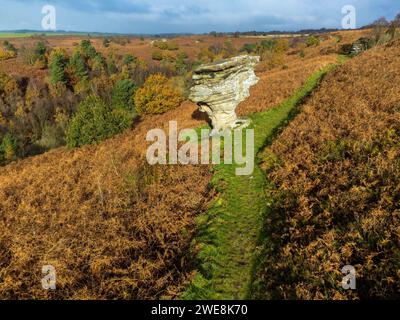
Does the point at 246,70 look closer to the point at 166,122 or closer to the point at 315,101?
the point at 315,101

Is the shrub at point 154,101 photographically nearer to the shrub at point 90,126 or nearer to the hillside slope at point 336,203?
the shrub at point 90,126

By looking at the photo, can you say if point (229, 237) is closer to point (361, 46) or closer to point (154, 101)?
point (154, 101)

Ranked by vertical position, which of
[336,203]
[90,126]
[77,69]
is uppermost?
[77,69]

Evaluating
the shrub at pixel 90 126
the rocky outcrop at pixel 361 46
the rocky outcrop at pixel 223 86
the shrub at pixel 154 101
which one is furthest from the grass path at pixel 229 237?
the rocky outcrop at pixel 361 46

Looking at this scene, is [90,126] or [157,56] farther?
[157,56]

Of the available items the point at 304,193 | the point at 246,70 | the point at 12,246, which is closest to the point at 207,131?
the point at 246,70

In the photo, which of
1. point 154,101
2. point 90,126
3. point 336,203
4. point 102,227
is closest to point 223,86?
point 102,227
